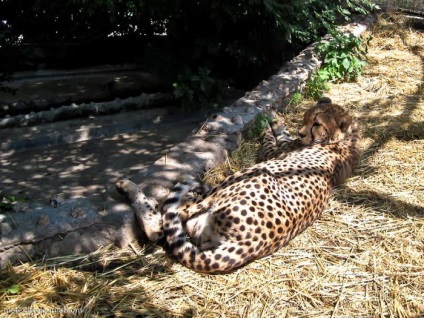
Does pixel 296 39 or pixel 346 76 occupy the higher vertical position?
pixel 296 39

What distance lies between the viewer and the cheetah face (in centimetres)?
449

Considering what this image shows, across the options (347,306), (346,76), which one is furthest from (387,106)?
(347,306)

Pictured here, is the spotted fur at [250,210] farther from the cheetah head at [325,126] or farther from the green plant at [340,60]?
the green plant at [340,60]

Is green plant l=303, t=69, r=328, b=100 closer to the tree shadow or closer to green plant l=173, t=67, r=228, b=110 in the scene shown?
the tree shadow

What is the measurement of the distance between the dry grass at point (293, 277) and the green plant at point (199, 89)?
2782 mm

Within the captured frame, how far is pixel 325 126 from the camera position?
4488 mm

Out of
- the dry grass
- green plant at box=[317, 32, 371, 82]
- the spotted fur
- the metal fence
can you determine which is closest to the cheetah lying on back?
the spotted fur

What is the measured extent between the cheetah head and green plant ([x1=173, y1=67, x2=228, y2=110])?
2.56m

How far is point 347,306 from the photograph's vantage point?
9.97ft

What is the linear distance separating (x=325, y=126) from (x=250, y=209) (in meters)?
1.60

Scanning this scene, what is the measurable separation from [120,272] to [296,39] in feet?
18.8

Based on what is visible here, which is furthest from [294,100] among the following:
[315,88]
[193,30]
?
[193,30]

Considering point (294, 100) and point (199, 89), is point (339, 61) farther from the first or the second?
point (199, 89)

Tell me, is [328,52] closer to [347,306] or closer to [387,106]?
[387,106]
